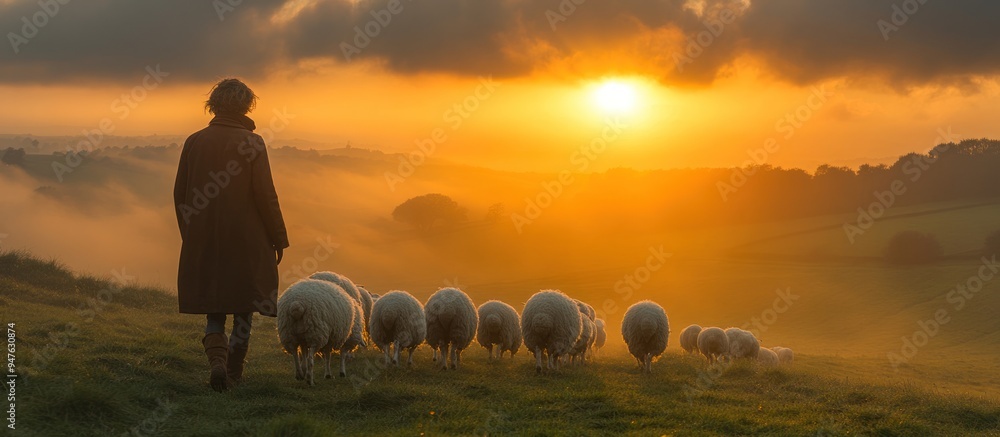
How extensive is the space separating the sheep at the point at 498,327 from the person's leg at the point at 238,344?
7592 mm

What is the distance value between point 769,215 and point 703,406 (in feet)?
251

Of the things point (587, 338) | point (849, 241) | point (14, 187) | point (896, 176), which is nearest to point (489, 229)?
point (849, 241)

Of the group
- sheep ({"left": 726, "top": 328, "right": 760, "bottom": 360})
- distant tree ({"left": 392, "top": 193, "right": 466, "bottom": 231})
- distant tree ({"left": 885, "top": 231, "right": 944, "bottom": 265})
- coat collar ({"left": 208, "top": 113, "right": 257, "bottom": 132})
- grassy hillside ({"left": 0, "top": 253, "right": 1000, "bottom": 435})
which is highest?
distant tree ({"left": 392, "top": 193, "right": 466, "bottom": 231})

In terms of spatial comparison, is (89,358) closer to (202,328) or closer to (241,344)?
(241,344)

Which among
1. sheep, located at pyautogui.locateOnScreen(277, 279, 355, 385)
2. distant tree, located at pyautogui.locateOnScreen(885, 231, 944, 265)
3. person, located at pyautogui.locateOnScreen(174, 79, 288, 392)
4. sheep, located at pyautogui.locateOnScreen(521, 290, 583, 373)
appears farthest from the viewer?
distant tree, located at pyautogui.locateOnScreen(885, 231, 944, 265)

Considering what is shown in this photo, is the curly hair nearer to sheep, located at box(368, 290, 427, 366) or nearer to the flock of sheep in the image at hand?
the flock of sheep

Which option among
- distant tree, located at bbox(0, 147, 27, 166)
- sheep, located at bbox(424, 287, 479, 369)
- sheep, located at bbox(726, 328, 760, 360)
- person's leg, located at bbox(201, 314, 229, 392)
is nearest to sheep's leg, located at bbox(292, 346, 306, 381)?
person's leg, located at bbox(201, 314, 229, 392)

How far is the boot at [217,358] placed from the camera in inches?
394

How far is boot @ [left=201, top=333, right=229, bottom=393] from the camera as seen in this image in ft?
32.8

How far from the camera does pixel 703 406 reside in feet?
37.1

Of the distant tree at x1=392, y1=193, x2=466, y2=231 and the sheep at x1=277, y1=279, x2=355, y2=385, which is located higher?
the distant tree at x1=392, y1=193, x2=466, y2=231

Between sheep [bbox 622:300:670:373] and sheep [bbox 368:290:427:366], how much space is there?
5373mm

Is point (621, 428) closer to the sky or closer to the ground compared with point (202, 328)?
closer to the ground

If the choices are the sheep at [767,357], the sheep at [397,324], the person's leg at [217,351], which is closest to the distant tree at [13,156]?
the sheep at [767,357]
